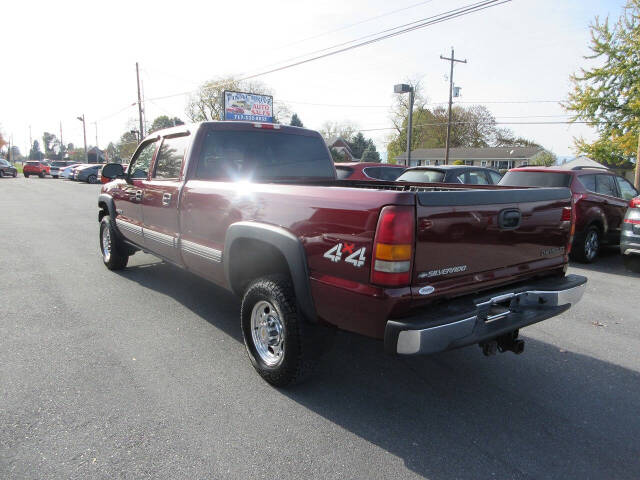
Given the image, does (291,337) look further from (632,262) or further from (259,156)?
(632,262)

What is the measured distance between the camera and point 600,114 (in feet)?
68.1

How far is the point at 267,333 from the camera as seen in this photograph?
135 inches

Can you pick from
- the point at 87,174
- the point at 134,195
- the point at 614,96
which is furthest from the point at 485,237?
the point at 87,174

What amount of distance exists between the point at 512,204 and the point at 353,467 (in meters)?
1.90

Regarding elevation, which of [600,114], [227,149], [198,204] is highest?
[600,114]

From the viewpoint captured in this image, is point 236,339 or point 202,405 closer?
point 202,405

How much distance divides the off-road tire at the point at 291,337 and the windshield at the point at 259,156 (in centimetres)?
150

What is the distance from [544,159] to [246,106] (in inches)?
1726

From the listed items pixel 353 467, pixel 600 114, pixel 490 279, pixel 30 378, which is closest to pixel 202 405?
pixel 353 467

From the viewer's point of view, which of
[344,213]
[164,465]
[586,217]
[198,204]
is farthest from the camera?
[586,217]

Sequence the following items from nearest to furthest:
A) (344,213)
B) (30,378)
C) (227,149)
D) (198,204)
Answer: (344,213)
(30,378)
(198,204)
(227,149)

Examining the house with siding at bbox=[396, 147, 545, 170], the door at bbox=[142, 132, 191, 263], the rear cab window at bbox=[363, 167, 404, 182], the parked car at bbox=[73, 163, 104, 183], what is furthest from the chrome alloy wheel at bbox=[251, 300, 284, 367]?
the house with siding at bbox=[396, 147, 545, 170]

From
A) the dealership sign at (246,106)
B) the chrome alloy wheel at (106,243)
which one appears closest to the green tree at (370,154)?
the dealership sign at (246,106)

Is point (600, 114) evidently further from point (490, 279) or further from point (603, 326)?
point (490, 279)
